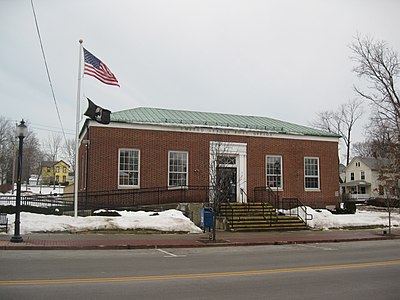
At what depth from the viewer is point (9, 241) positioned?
1481cm

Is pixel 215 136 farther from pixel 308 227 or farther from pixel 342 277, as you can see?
pixel 342 277

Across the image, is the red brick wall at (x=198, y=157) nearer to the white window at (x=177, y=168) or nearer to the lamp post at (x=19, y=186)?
the white window at (x=177, y=168)

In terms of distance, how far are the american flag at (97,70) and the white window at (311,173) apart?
14652 mm

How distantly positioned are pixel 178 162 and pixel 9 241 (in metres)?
12.0

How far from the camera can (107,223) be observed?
18.8 metres

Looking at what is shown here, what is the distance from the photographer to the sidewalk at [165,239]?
574 inches

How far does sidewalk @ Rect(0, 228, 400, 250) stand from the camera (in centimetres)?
1459

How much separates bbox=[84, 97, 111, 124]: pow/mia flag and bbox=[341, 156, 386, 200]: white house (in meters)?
56.3

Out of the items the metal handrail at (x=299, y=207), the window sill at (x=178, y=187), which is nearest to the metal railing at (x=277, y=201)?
the metal handrail at (x=299, y=207)

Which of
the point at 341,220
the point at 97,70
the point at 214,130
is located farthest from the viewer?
the point at 214,130

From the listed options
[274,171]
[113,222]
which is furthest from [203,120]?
[113,222]

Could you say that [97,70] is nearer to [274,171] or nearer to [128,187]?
[128,187]

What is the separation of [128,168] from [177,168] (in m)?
2.96

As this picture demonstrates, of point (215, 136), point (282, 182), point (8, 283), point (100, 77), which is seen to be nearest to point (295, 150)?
point (282, 182)
